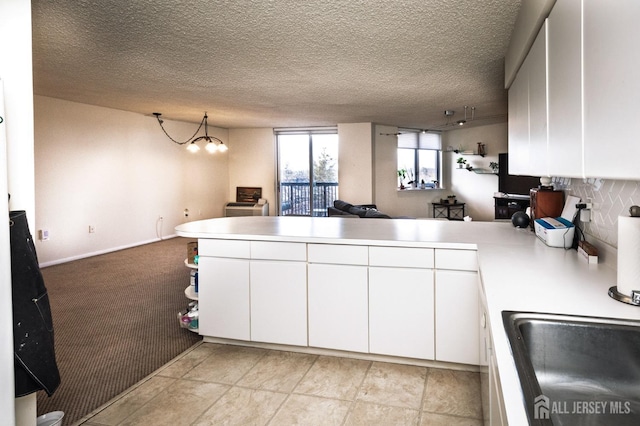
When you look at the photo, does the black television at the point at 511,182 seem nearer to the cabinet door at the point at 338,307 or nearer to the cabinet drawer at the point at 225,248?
the cabinet door at the point at 338,307

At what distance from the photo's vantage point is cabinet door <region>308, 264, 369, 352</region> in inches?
101

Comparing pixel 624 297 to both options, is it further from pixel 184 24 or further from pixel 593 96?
pixel 184 24

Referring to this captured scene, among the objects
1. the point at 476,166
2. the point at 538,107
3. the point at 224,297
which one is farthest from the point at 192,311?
the point at 476,166

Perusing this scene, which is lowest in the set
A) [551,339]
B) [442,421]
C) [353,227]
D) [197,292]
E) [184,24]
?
[442,421]

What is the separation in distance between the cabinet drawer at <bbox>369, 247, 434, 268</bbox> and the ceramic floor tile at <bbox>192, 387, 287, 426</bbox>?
3.15 ft

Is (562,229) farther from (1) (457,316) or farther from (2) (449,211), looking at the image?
(2) (449,211)

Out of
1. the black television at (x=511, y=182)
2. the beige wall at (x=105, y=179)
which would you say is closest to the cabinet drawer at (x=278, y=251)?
the beige wall at (x=105, y=179)

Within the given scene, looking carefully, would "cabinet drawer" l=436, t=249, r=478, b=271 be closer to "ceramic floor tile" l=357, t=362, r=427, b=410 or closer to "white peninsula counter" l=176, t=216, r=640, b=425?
"white peninsula counter" l=176, t=216, r=640, b=425

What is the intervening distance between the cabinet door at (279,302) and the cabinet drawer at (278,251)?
37 millimetres

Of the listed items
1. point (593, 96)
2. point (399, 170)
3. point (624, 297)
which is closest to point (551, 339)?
point (624, 297)

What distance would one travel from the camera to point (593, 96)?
1.07m

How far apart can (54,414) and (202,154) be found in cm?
716

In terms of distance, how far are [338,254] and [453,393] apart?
1.02m

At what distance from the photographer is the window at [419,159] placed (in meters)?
8.98
